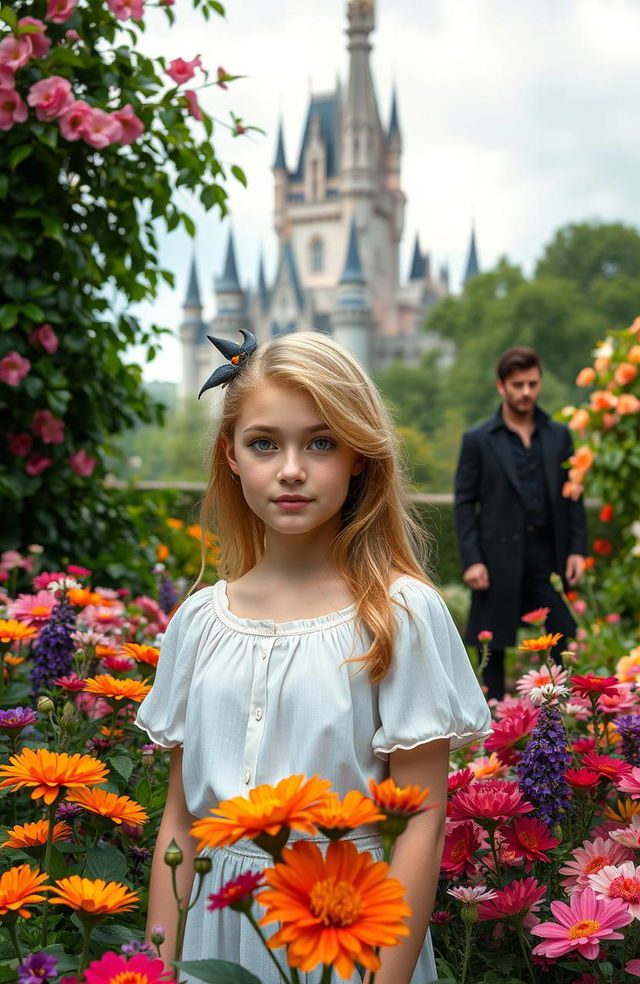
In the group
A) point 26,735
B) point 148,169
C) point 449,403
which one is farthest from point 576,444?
point 449,403

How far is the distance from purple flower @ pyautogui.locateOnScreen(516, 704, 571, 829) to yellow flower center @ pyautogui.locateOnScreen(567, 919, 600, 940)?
23 cm

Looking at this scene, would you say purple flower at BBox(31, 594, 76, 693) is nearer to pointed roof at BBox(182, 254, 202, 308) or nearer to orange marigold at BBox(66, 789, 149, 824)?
orange marigold at BBox(66, 789, 149, 824)

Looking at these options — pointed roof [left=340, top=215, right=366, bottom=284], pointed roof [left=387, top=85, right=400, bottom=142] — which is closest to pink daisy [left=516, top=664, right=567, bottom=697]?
pointed roof [left=340, top=215, right=366, bottom=284]

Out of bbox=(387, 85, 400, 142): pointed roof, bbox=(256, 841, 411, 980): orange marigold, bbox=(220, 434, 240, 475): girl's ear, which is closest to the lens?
bbox=(256, 841, 411, 980): orange marigold

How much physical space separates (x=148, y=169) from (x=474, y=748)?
5.96ft

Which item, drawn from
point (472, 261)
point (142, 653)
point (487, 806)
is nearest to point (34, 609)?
point (142, 653)

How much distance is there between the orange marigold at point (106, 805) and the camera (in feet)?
3.54

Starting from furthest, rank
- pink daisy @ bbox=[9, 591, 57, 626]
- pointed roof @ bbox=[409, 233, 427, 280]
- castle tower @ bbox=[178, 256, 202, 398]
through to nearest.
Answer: pointed roof @ bbox=[409, 233, 427, 280] < castle tower @ bbox=[178, 256, 202, 398] < pink daisy @ bbox=[9, 591, 57, 626]

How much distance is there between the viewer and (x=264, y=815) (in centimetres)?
71

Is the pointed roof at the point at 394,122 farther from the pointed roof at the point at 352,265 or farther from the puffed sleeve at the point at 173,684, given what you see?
the puffed sleeve at the point at 173,684

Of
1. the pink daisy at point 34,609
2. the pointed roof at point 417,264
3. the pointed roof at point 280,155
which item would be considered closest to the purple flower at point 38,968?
the pink daisy at point 34,609

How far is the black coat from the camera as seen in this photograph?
3898mm

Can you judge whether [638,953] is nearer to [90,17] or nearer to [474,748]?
[474,748]

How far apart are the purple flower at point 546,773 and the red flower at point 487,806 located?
4cm
